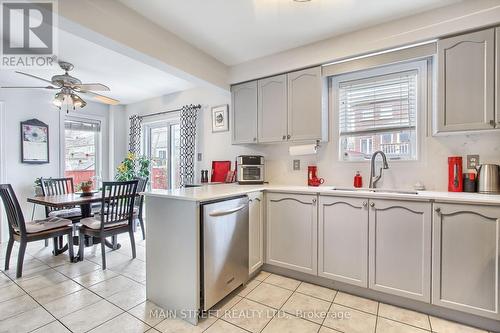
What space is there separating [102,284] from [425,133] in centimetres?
341

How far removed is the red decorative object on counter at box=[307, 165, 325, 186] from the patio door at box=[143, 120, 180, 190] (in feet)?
8.71

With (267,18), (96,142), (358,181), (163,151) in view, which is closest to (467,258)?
(358,181)

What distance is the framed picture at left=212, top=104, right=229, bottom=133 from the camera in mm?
3524

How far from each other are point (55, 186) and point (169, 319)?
3010 mm

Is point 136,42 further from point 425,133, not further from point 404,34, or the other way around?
point 425,133

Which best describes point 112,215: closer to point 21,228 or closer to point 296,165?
point 21,228

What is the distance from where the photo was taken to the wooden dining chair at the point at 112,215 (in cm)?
265

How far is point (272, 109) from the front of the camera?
280 centimetres

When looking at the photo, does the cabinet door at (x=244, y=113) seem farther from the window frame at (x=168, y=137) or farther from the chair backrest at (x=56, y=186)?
the chair backrest at (x=56, y=186)

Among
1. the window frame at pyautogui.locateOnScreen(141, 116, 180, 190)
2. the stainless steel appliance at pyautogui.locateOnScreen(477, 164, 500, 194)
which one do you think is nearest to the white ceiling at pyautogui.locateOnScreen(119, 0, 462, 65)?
the stainless steel appliance at pyautogui.locateOnScreen(477, 164, 500, 194)

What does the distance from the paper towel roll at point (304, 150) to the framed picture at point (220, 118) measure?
1.23m

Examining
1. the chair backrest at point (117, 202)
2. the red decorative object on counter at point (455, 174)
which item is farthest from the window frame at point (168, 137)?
the red decorative object on counter at point (455, 174)

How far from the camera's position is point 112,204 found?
108 inches

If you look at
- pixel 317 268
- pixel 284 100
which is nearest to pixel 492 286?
pixel 317 268
